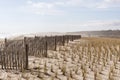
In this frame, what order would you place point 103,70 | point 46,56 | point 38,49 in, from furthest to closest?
1. point 38,49
2. point 46,56
3. point 103,70

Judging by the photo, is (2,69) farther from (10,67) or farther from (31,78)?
(31,78)

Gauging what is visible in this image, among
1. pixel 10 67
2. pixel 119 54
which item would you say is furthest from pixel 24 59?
pixel 119 54

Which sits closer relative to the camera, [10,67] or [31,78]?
[31,78]

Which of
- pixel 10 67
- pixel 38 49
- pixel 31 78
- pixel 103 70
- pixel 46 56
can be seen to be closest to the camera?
pixel 31 78

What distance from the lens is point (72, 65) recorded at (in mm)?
16672

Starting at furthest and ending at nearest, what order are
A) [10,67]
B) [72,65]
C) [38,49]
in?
1. [38,49]
2. [72,65]
3. [10,67]

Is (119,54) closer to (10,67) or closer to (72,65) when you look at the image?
(72,65)

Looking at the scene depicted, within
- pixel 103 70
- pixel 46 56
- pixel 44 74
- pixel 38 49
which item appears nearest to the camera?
pixel 44 74

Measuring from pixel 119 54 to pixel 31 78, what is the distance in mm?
10894

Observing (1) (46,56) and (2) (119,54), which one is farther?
(2) (119,54)

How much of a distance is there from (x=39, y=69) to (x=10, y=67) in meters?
1.43

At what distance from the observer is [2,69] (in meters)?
14.1

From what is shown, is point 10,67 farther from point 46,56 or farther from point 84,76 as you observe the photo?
point 46,56

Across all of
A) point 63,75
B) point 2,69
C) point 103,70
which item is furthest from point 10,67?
point 103,70
